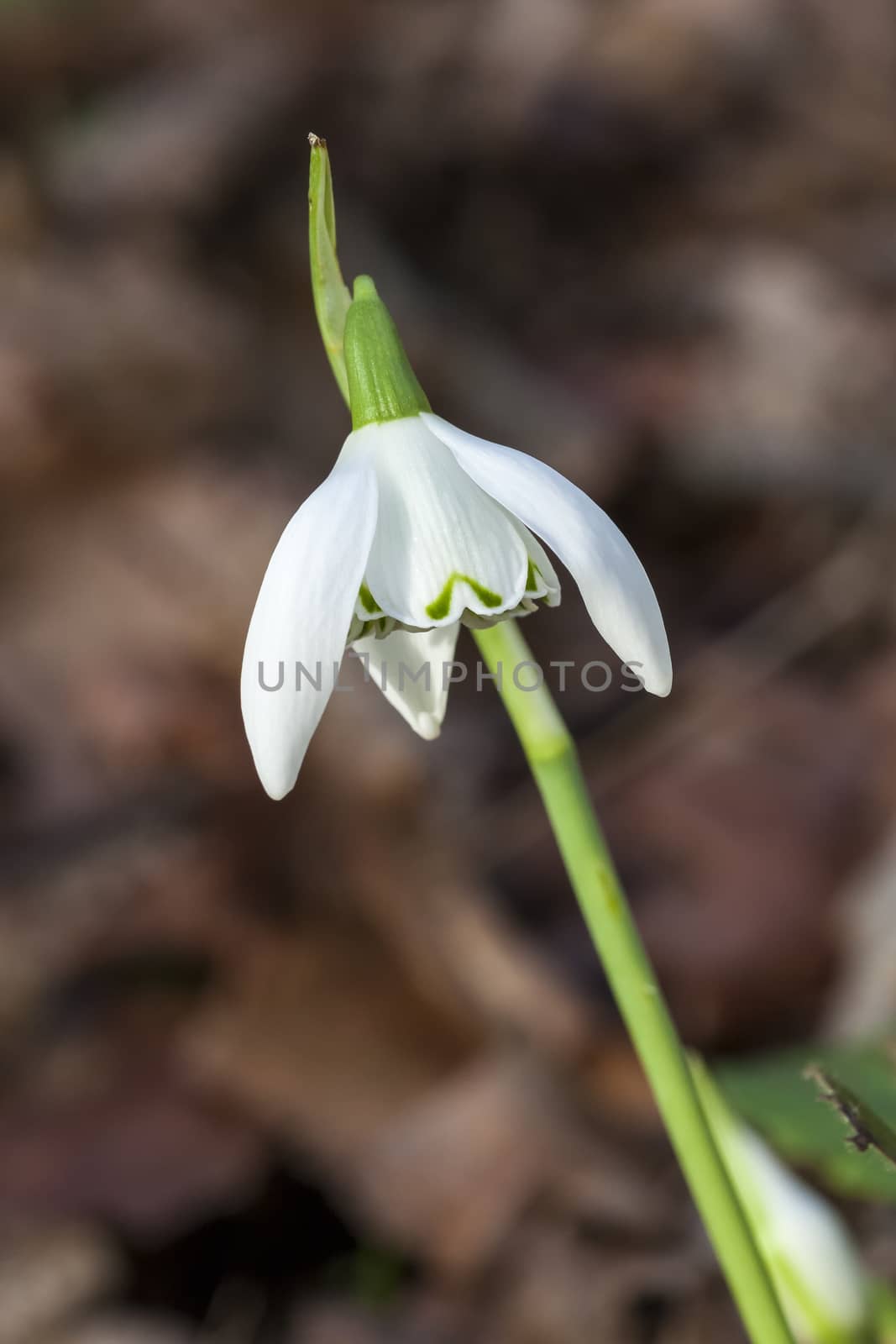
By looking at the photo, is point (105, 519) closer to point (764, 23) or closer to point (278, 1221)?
point (278, 1221)

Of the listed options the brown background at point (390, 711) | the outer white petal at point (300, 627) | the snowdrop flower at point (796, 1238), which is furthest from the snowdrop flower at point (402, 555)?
the brown background at point (390, 711)

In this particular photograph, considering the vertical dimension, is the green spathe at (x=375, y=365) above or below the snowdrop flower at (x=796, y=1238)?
above

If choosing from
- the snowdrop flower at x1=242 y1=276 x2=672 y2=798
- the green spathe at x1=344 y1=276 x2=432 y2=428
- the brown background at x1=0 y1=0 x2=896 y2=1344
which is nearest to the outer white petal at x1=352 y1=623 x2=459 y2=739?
the snowdrop flower at x1=242 y1=276 x2=672 y2=798

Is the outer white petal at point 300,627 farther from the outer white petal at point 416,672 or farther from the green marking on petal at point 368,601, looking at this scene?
the outer white petal at point 416,672

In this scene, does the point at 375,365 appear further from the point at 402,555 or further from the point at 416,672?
the point at 416,672

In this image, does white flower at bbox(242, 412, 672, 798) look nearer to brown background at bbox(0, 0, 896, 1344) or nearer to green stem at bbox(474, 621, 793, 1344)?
green stem at bbox(474, 621, 793, 1344)
